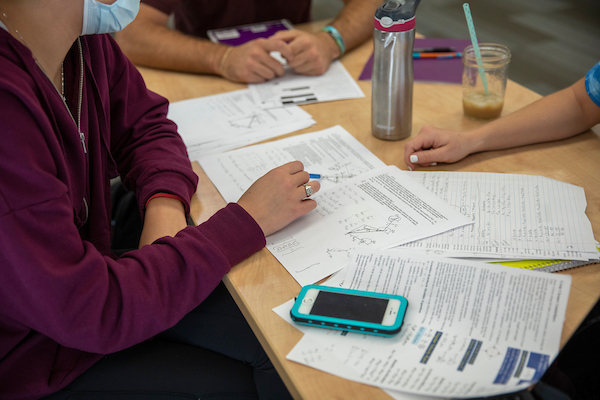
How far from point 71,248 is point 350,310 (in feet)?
1.21

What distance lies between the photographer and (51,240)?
2.07 ft

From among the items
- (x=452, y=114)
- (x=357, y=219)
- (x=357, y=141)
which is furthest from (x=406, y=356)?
(x=452, y=114)

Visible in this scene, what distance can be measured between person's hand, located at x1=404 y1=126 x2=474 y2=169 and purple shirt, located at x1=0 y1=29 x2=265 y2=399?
0.36 meters

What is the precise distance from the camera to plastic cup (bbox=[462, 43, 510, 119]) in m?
1.10

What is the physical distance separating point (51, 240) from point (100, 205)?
0.30 metres

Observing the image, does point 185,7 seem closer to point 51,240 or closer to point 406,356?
point 51,240

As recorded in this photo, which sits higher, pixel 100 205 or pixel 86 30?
pixel 86 30

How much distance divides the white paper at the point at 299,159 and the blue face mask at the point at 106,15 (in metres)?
0.34

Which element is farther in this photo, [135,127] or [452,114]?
[452,114]

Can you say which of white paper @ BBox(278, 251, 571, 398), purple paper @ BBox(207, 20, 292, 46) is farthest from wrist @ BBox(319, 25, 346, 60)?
white paper @ BBox(278, 251, 571, 398)

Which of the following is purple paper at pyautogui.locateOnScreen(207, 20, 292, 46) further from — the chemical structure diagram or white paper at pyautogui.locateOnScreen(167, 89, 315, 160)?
the chemical structure diagram

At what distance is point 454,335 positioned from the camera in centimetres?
63

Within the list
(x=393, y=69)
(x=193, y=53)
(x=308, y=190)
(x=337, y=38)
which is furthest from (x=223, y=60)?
(x=308, y=190)

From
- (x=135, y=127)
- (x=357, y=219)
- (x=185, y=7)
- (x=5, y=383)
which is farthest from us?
(x=185, y=7)
